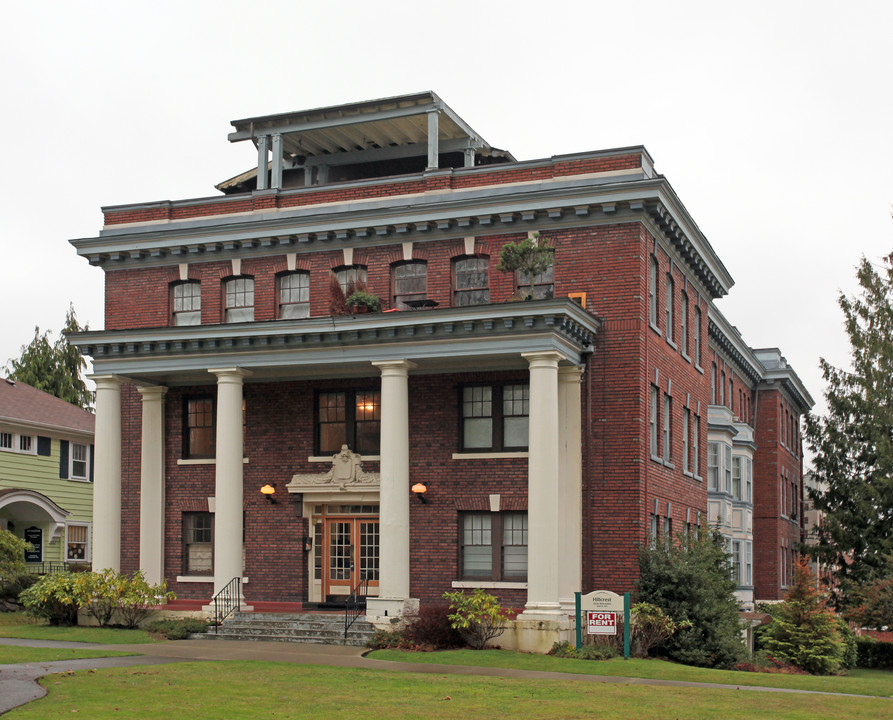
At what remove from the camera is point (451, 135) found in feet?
123

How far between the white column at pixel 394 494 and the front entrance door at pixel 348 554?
3455 millimetres

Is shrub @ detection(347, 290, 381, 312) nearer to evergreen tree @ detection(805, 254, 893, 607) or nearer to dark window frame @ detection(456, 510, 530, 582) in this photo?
dark window frame @ detection(456, 510, 530, 582)

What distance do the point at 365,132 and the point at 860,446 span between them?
1120 inches

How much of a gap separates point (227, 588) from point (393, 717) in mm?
14357

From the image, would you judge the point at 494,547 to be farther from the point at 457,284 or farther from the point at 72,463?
the point at 72,463

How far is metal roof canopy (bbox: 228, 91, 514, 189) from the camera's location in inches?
1394

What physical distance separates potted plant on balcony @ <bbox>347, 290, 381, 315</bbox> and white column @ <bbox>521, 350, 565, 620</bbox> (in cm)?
540

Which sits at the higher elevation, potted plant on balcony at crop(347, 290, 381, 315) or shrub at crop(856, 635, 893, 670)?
potted plant on balcony at crop(347, 290, 381, 315)

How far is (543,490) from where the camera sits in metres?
27.3

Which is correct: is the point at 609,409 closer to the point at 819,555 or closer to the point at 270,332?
the point at 270,332

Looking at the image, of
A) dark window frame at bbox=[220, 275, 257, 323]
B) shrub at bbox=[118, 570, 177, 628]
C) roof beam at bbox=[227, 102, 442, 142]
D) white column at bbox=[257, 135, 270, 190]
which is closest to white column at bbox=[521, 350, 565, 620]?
shrub at bbox=[118, 570, 177, 628]

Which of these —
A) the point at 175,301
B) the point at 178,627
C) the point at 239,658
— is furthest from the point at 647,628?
the point at 175,301

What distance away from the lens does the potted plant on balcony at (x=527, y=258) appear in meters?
29.6

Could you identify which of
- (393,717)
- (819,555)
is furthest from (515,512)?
A: (819,555)
